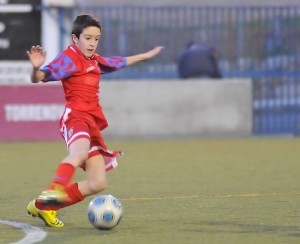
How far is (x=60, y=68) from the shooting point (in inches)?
325

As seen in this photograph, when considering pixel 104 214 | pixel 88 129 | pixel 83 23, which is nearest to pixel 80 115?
Answer: pixel 88 129

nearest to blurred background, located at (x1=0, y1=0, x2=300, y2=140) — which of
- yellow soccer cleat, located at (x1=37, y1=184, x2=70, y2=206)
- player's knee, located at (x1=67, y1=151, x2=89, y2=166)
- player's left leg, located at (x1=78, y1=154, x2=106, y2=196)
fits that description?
player's left leg, located at (x1=78, y1=154, x2=106, y2=196)

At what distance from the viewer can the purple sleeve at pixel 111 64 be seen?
8727 millimetres

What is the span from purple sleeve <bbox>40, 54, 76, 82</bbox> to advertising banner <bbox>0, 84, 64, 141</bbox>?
8903mm

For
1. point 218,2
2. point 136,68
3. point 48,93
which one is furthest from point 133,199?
point 218,2

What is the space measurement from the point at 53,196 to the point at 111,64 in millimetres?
1594

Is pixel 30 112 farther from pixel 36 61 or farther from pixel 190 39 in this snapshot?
pixel 36 61

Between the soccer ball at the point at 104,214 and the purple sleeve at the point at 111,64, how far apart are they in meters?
1.29

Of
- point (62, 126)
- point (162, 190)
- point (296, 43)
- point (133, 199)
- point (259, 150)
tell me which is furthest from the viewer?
point (296, 43)

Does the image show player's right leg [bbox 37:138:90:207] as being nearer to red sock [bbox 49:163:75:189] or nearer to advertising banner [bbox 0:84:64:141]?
red sock [bbox 49:163:75:189]

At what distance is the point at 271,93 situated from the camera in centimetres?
1898

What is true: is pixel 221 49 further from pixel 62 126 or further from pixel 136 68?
pixel 62 126

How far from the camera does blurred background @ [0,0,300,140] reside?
18266 mm

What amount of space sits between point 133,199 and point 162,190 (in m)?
0.81
